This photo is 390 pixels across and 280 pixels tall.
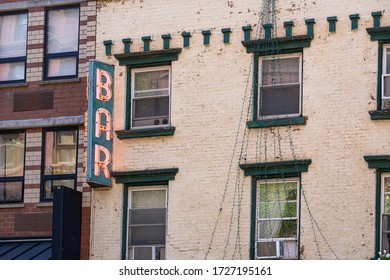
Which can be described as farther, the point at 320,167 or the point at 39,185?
the point at 39,185

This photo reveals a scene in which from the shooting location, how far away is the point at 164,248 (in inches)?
1137

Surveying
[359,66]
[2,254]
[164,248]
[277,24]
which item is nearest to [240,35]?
[277,24]

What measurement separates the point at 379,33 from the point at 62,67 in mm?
7625

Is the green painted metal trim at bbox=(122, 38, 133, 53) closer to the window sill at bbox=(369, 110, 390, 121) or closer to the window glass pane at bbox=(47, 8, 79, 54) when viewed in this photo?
the window glass pane at bbox=(47, 8, 79, 54)

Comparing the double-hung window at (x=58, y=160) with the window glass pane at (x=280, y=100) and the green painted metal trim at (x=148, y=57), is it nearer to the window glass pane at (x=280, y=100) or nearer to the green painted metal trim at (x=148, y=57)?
the green painted metal trim at (x=148, y=57)

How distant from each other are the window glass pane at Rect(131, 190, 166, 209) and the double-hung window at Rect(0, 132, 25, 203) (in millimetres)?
2846

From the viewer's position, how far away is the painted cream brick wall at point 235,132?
27.3m

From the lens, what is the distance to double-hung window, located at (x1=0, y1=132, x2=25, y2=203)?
30594 millimetres

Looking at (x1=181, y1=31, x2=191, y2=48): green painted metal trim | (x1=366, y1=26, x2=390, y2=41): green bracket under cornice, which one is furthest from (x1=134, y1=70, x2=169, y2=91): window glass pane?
(x1=366, y1=26, x2=390, y2=41): green bracket under cornice

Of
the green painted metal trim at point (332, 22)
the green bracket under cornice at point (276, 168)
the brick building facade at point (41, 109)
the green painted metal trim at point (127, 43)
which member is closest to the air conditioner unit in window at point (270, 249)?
the green bracket under cornice at point (276, 168)

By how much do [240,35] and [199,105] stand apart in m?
1.77

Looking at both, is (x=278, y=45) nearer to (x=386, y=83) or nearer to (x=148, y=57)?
(x=386, y=83)

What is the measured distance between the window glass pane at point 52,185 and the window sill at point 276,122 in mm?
4539

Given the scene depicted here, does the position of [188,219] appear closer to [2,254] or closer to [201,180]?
[201,180]
